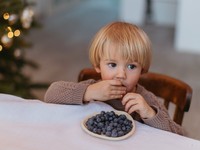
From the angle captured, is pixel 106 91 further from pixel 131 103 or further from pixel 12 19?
pixel 12 19

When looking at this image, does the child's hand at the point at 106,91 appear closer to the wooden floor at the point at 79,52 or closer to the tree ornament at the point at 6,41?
the tree ornament at the point at 6,41

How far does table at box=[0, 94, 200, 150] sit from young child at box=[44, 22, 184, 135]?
0.13ft

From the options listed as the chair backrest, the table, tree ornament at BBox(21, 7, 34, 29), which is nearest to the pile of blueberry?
the table

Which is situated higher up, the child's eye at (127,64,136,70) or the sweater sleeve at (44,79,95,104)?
the child's eye at (127,64,136,70)

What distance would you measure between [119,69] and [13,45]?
135 cm

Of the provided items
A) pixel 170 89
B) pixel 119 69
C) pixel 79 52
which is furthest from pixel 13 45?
pixel 79 52

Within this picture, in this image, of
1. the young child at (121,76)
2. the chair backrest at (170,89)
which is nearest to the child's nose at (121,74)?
the young child at (121,76)

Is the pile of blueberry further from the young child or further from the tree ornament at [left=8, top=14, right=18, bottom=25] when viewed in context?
the tree ornament at [left=8, top=14, right=18, bottom=25]

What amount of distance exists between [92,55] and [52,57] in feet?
8.80

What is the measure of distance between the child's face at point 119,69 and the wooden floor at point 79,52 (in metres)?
1.36

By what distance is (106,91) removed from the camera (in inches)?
34.1

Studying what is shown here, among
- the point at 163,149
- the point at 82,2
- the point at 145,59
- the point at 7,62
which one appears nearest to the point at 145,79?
the point at 145,59

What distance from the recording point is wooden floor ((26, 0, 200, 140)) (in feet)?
9.96

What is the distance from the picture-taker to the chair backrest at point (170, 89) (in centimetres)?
104
